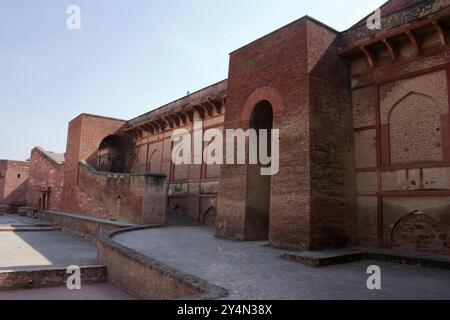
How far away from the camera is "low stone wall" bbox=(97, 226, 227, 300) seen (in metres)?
4.86

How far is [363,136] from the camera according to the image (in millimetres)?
9445

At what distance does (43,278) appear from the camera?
8312 millimetres

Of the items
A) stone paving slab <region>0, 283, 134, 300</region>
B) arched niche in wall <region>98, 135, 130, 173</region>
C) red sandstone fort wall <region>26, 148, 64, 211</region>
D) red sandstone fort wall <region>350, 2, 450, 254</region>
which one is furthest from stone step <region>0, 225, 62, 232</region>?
red sandstone fort wall <region>350, 2, 450, 254</region>

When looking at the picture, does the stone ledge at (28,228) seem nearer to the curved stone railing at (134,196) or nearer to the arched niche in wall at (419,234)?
the curved stone railing at (134,196)

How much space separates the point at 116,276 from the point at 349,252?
5.37 m

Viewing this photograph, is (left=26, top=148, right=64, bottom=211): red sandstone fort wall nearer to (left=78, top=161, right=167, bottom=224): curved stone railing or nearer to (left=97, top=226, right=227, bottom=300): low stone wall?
(left=78, top=161, right=167, bottom=224): curved stone railing

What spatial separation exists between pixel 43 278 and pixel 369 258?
757cm

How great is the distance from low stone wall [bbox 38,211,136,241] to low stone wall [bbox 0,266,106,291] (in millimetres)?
4224

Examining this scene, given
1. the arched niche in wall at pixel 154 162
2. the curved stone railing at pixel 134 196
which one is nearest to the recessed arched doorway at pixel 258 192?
the curved stone railing at pixel 134 196

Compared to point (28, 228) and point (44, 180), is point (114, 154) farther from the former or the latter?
point (28, 228)

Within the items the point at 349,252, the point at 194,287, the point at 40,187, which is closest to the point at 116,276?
the point at 194,287

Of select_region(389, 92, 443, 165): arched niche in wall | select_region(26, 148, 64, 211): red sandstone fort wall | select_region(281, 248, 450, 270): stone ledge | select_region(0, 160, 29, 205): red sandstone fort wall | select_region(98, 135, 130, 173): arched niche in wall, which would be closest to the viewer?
select_region(281, 248, 450, 270): stone ledge
